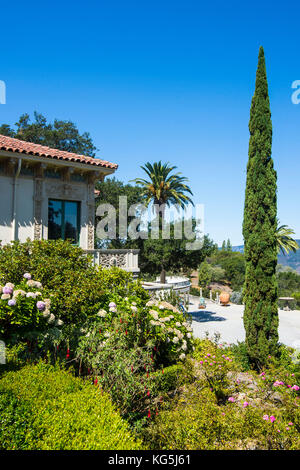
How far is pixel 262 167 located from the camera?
12.2 meters

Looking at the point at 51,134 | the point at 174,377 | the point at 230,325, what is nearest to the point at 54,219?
the point at 174,377

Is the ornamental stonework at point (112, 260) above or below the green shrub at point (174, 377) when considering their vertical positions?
above

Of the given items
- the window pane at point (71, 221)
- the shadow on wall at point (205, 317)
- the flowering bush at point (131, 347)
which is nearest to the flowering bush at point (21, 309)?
the flowering bush at point (131, 347)

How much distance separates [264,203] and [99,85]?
27.8 ft

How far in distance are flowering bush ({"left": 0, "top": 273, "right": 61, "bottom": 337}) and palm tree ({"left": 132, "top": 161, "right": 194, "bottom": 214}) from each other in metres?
23.5

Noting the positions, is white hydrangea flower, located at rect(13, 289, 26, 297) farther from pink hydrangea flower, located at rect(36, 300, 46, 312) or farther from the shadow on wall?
the shadow on wall

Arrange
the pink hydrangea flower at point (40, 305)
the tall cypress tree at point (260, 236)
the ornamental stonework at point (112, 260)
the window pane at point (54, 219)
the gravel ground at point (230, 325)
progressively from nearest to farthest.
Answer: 1. the pink hydrangea flower at point (40, 305)
2. the tall cypress tree at point (260, 236)
3. the ornamental stonework at point (112, 260)
4. the window pane at point (54, 219)
5. the gravel ground at point (230, 325)

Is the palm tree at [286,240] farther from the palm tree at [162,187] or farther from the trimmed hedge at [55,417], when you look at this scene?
the trimmed hedge at [55,417]

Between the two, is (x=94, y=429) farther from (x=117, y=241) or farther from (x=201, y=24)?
(x=117, y=241)

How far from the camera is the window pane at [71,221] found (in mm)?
13906

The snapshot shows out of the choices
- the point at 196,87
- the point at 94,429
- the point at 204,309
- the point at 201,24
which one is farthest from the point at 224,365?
the point at 204,309

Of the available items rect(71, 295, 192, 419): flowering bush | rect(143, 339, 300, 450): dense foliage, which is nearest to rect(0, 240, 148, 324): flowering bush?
rect(71, 295, 192, 419): flowering bush

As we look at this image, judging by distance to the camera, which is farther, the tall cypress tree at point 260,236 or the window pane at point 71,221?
the window pane at point 71,221

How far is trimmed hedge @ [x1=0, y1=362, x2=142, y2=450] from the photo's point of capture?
3854mm
